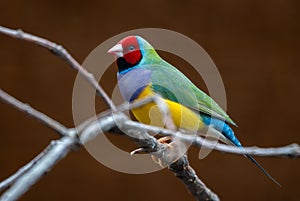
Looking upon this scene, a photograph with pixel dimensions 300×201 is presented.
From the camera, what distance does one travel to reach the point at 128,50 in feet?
1.79

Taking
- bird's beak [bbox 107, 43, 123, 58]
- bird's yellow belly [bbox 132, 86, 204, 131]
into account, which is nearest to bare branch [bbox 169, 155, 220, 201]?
bird's yellow belly [bbox 132, 86, 204, 131]

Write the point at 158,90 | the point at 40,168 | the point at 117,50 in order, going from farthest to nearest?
the point at 158,90 → the point at 117,50 → the point at 40,168

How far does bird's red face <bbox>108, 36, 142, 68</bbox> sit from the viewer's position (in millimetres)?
500

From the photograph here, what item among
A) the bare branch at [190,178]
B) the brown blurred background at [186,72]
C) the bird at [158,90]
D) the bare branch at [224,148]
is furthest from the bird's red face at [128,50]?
the brown blurred background at [186,72]

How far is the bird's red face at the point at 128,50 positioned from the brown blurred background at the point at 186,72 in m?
1.06

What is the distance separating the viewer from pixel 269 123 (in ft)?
5.77

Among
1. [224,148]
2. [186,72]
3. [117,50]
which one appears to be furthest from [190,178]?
[186,72]

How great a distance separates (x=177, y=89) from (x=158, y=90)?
37 mm

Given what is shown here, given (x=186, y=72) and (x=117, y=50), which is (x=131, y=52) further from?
(x=186, y=72)

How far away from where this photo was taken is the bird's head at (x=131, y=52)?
509 mm

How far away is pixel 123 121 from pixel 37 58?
1505mm

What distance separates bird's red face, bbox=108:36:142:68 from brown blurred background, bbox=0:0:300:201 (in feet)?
3.49

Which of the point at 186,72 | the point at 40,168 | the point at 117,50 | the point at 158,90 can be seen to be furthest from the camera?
the point at 186,72

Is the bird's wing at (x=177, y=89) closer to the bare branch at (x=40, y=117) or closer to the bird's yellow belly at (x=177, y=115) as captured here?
the bird's yellow belly at (x=177, y=115)
